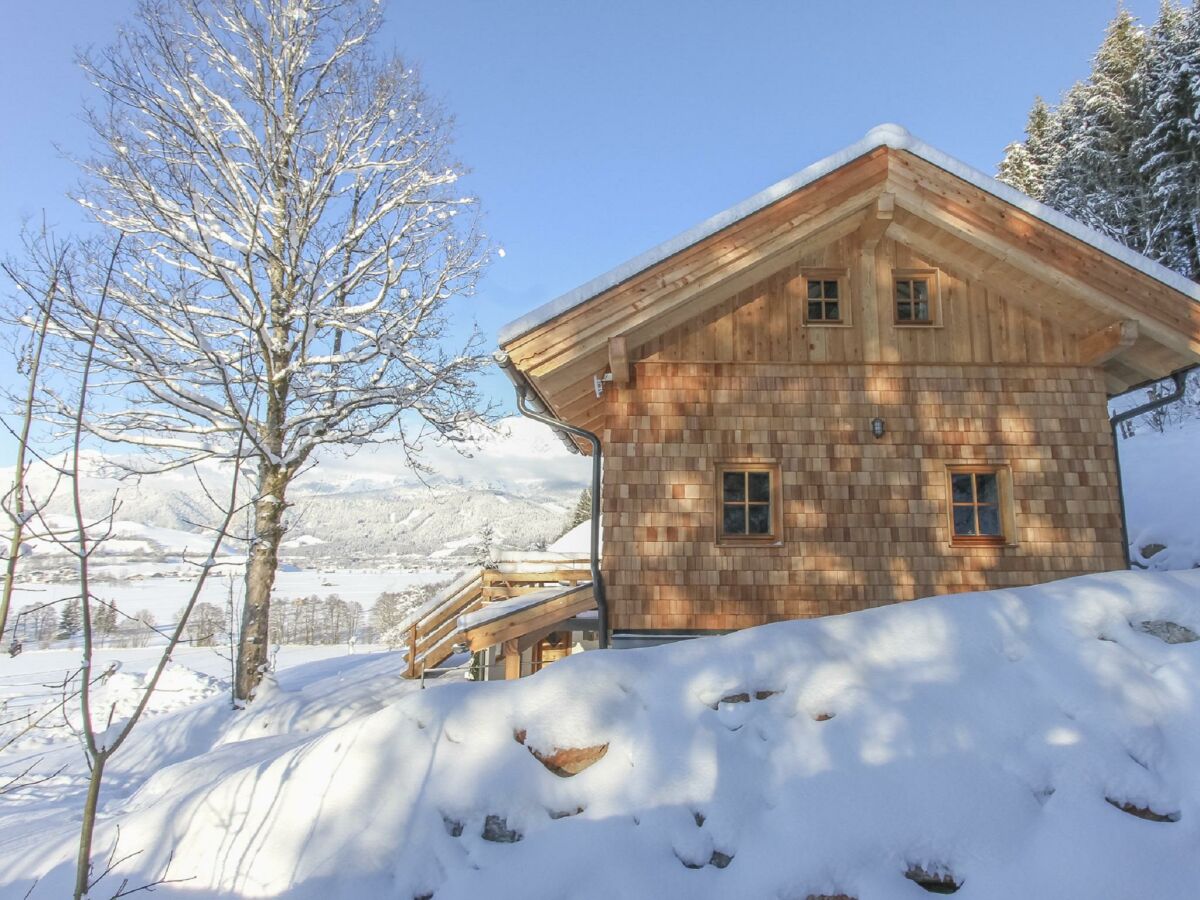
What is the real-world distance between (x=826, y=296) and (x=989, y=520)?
3361mm

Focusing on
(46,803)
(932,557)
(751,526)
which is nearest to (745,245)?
(751,526)

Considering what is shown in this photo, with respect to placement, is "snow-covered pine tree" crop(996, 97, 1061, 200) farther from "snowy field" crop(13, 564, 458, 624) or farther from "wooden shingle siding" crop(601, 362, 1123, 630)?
"snowy field" crop(13, 564, 458, 624)

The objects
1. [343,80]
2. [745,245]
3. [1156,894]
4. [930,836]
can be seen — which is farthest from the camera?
[343,80]

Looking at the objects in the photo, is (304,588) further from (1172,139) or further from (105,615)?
(105,615)

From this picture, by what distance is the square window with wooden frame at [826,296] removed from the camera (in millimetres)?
8867

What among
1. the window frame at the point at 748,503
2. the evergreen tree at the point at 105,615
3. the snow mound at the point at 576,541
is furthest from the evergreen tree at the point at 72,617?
the snow mound at the point at 576,541

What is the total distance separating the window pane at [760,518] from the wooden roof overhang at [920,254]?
2.24 m

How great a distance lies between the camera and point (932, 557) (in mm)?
8250

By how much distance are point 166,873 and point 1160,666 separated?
589cm

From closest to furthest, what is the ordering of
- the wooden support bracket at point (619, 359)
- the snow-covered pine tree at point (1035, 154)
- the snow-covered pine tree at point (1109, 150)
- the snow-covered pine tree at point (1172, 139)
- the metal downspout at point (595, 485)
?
the metal downspout at point (595, 485) → the wooden support bracket at point (619, 359) → the snow-covered pine tree at point (1172, 139) → the snow-covered pine tree at point (1109, 150) → the snow-covered pine tree at point (1035, 154)

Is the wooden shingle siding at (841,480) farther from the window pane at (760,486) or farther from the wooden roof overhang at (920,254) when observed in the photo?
the wooden roof overhang at (920,254)

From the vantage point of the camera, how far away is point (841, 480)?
8.41 metres

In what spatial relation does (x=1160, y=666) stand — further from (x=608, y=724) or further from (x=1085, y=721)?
(x=608, y=724)

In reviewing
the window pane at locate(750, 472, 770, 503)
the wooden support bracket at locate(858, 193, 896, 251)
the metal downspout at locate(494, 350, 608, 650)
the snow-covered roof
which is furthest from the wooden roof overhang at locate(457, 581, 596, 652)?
the wooden support bracket at locate(858, 193, 896, 251)
